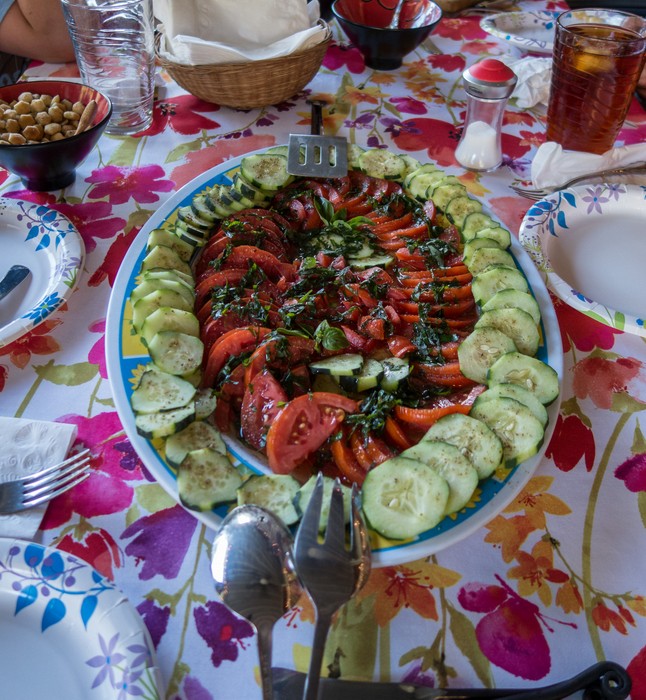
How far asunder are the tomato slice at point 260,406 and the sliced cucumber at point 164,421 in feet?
0.44

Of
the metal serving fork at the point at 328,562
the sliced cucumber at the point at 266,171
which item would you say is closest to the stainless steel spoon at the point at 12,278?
the sliced cucumber at the point at 266,171

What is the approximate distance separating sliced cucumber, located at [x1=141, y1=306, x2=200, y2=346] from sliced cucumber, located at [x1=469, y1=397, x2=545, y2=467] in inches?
27.6

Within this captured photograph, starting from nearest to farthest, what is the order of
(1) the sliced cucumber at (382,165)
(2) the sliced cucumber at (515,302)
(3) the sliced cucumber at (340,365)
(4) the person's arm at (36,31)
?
(3) the sliced cucumber at (340,365)
(2) the sliced cucumber at (515,302)
(1) the sliced cucumber at (382,165)
(4) the person's arm at (36,31)

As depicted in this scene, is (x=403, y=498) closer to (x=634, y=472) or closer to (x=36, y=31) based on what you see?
(x=634, y=472)

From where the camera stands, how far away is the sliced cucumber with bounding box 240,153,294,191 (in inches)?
73.5

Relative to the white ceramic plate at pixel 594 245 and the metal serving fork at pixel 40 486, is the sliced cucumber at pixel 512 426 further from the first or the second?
the metal serving fork at pixel 40 486

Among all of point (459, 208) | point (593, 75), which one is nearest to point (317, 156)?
point (459, 208)

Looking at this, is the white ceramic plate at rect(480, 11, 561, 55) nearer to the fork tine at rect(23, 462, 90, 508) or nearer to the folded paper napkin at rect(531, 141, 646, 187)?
the folded paper napkin at rect(531, 141, 646, 187)

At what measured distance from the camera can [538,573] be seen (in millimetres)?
1140

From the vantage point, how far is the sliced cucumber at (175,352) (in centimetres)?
131

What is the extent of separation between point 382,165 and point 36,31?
5.79ft

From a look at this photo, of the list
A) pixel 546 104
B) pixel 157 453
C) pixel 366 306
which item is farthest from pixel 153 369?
pixel 546 104

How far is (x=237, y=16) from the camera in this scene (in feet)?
7.74

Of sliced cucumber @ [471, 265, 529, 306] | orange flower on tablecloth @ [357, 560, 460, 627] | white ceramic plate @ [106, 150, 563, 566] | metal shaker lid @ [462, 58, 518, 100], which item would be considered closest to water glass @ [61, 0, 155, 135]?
white ceramic plate @ [106, 150, 563, 566]
